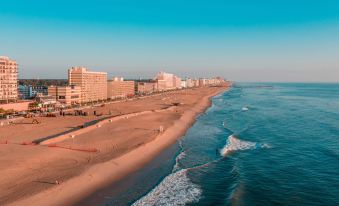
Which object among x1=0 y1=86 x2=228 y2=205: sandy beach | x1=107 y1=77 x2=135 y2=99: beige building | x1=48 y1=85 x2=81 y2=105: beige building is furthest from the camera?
x1=107 y1=77 x2=135 y2=99: beige building

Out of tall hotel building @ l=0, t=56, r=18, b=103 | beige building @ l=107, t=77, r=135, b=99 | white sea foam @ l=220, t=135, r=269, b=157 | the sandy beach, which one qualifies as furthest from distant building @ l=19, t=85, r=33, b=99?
white sea foam @ l=220, t=135, r=269, b=157

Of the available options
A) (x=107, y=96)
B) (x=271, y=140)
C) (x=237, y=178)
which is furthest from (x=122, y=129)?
(x=107, y=96)

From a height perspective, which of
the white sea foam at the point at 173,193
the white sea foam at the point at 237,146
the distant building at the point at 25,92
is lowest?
the white sea foam at the point at 173,193

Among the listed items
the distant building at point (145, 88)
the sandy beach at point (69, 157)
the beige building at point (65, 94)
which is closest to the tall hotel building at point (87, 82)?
the beige building at point (65, 94)

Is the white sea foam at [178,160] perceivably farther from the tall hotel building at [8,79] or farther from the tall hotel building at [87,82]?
the tall hotel building at [87,82]

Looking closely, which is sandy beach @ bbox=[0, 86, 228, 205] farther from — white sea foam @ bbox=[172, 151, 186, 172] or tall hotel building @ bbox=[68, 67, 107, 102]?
tall hotel building @ bbox=[68, 67, 107, 102]
